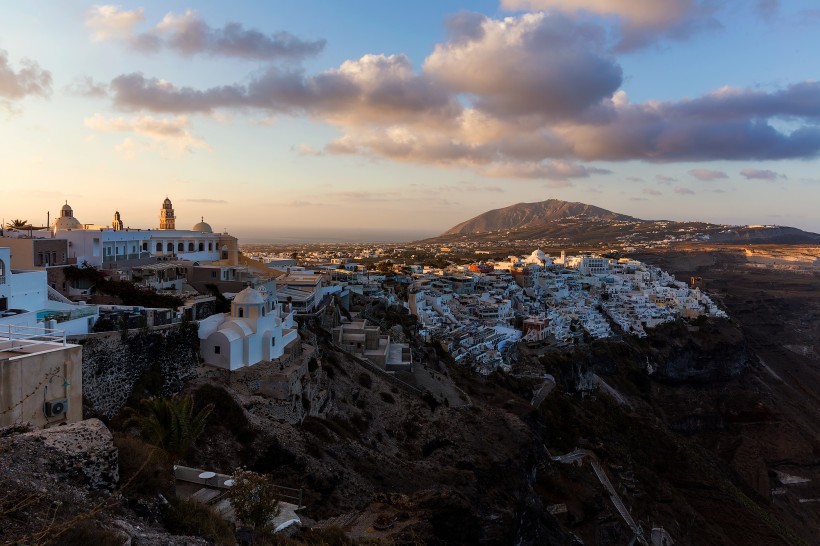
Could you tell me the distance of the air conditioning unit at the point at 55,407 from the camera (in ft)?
26.0

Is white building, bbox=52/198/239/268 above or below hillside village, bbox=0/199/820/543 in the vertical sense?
above

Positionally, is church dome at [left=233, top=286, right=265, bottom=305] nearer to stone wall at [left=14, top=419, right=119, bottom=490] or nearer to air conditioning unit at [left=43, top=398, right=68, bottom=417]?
air conditioning unit at [left=43, top=398, right=68, bottom=417]

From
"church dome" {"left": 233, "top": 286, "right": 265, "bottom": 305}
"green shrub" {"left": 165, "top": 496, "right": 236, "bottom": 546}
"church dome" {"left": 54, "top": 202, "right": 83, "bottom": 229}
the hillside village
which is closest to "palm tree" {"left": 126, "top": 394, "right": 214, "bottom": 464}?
the hillside village

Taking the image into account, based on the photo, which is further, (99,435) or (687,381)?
(687,381)

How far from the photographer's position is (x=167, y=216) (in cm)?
3578

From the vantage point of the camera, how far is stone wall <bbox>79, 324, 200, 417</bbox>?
1491cm

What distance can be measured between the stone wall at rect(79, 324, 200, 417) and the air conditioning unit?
7.04 meters

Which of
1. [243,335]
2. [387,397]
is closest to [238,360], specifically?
[243,335]

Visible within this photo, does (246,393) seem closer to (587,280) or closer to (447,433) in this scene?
(447,433)

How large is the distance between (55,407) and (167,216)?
2996cm

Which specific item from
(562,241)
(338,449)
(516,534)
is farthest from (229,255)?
(562,241)

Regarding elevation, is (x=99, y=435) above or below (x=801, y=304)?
above

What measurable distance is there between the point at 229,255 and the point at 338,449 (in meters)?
19.8

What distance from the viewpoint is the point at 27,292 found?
16.4 m
